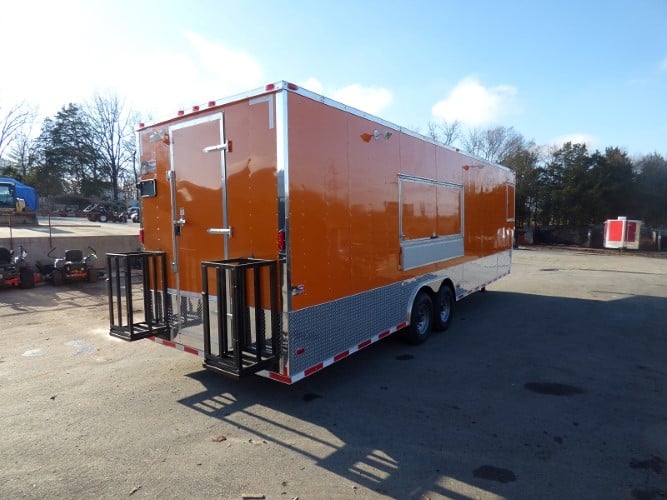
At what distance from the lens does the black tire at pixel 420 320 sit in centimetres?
618

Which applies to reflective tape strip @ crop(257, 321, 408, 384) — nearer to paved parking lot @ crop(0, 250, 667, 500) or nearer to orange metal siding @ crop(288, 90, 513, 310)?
paved parking lot @ crop(0, 250, 667, 500)

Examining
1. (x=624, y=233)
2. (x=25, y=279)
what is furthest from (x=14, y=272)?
(x=624, y=233)

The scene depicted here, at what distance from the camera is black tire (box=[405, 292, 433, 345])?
618 centimetres

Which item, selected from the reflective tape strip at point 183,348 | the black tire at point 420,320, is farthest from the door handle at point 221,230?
the black tire at point 420,320

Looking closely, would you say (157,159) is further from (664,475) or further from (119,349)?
(664,475)

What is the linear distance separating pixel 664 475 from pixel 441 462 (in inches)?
63.0

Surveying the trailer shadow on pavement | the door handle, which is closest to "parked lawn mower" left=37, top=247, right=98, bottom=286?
the trailer shadow on pavement

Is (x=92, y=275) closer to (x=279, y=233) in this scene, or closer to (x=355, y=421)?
(x=279, y=233)

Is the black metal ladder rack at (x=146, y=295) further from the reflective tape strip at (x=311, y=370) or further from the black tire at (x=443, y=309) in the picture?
the black tire at (x=443, y=309)

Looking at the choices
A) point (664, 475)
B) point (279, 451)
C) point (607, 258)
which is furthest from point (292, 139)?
point (607, 258)

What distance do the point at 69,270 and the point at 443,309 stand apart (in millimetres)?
10177

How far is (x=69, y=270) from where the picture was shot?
1170 centimetres

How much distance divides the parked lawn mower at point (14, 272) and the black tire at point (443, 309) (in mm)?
10583

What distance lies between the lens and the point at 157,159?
5.10 metres
